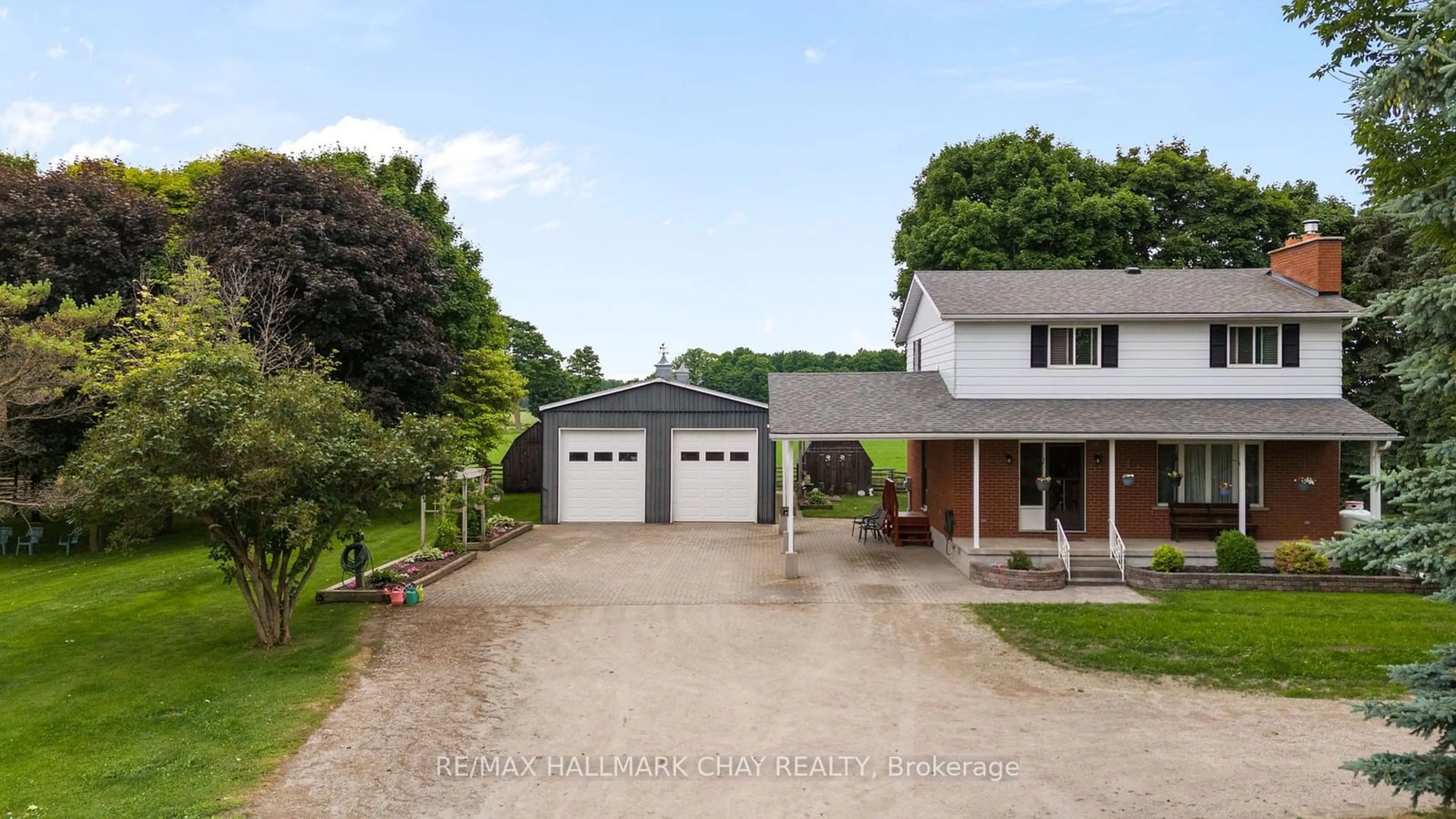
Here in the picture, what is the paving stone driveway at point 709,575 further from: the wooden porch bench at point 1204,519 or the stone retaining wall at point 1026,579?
the wooden porch bench at point 1204,519

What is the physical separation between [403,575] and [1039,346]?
13818 millimetres

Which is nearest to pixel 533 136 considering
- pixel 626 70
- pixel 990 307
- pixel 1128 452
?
pixel 626 70

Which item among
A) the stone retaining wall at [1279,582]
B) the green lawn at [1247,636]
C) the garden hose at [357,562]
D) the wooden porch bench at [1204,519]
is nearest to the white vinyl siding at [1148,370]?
the wooden porch bench at [1204,519]

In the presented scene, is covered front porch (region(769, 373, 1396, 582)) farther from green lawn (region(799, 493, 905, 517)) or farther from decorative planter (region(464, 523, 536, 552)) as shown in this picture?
green lawn (region(799, 493, 905, 517))

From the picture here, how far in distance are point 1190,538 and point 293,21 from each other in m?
22.2

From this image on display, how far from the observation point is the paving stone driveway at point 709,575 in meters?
13.8

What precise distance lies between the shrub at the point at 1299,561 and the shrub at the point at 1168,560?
1806 millimetres

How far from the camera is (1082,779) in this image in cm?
689

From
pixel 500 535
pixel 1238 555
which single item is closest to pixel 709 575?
pixel 500 535

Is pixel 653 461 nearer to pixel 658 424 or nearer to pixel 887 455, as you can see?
pixel 658 424

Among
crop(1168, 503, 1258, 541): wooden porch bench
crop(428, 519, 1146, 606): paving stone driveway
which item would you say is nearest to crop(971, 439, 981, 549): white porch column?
crop(428, 519, 1146, 606): paving stone driveway

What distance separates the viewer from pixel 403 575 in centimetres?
1487

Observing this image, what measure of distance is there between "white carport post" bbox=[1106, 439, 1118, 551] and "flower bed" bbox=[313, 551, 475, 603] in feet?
42.1

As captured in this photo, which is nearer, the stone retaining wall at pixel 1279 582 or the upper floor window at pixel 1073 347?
the stone retaining wall at pixel 1279 582
